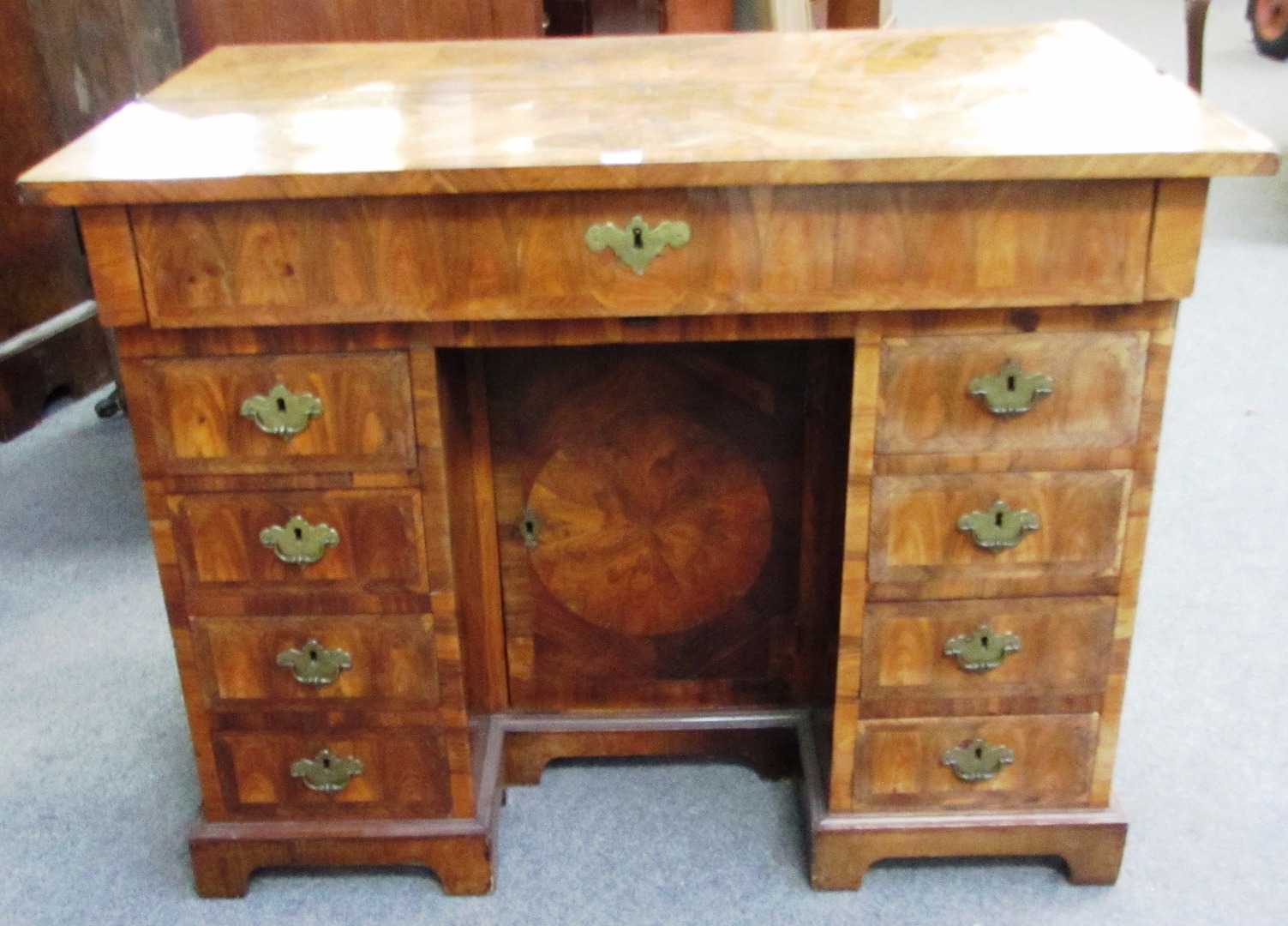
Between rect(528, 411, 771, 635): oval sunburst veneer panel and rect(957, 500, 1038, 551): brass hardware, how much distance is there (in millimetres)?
310

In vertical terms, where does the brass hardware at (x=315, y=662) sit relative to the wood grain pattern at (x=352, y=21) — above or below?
below

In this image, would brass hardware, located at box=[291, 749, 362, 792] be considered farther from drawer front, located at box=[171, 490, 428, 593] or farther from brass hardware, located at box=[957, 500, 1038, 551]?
brass hardware, located at box=[957, 500, 1038, 551]

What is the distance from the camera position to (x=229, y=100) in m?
1.42

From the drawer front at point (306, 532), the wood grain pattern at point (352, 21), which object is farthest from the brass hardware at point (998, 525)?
the wood grain pattern at point (352, 21)

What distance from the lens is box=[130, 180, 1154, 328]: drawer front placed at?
1.19 m

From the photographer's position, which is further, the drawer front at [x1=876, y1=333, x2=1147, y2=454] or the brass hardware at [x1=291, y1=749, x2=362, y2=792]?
the brass hardware at [x1=291, y1=749, x2=362, y2=792]

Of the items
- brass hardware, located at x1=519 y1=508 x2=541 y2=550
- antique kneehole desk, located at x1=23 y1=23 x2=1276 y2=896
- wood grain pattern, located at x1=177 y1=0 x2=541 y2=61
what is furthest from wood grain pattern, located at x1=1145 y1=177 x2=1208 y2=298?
wood grain pattern, located at x1=177 y1=0 x2=541 y2=61

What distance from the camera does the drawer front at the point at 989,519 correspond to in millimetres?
1335

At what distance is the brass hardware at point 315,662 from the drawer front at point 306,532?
0.24 ft

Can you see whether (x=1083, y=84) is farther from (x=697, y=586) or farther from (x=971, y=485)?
(x=697, y=586)

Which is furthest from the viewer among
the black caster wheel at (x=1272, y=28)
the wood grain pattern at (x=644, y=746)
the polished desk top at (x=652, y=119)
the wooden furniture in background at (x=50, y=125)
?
the black caster wheel at (x=1272, y=28)

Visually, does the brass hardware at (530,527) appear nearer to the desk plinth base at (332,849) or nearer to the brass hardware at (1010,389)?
the desk plinth base at (332,849)

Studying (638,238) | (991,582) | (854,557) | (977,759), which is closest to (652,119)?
(638,238)

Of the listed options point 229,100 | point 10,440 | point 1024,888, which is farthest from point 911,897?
point 10,440
